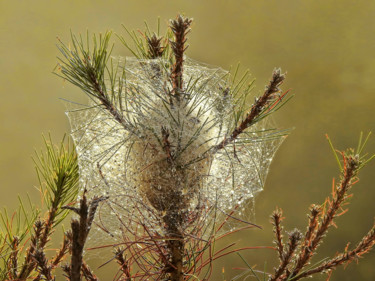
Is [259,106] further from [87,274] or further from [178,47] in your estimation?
[87,274]

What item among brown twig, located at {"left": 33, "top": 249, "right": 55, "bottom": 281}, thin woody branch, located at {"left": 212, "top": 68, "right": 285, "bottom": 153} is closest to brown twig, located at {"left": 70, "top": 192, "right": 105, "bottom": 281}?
brown twig, located at {"left": 33, "top": 249, "right": 55, "bottom": 281}

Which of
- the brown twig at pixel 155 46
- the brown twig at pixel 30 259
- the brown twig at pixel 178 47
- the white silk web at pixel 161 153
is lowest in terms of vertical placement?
the brown twig at pixel 30 259

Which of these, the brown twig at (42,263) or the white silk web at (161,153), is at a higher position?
the white silk web at (161,153)

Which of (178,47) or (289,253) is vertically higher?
(178,47)

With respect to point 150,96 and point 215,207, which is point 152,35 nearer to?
point 150,96

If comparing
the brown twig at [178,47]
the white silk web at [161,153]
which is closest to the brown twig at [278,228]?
the white silk web at [161,153]

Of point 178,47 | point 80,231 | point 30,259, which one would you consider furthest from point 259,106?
point 30,259

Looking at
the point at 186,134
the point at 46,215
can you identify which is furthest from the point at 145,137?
the point at 46,215

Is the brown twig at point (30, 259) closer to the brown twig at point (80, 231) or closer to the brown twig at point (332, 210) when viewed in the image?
the brown twig at point (80, 231)

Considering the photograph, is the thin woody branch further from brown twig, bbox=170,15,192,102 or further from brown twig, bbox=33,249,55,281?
brown twig, bbox=33,249,55,281

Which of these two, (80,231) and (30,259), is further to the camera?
(30,259)

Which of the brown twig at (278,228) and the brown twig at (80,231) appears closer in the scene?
the brown twig at (80,231)
